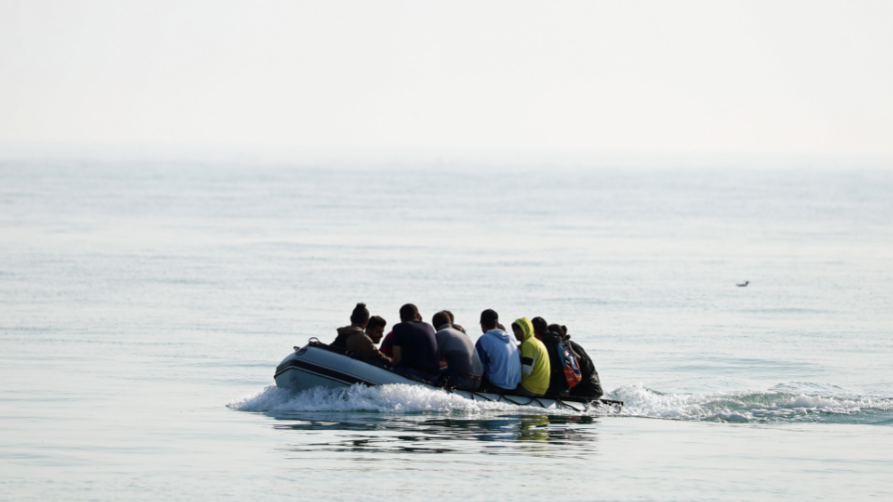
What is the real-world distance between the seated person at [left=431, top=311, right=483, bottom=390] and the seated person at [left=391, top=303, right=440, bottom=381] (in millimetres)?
131

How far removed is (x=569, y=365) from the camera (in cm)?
1455

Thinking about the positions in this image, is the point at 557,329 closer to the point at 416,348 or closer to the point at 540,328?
the point at 540,328

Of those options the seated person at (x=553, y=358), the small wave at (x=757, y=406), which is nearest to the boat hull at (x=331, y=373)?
the seated person at (x=553, y=358)

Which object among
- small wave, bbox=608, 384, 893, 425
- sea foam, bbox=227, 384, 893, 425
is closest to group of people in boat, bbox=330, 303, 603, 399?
sea foam, bbox=227, 384, 893, 425

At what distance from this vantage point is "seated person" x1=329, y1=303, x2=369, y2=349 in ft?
45.3

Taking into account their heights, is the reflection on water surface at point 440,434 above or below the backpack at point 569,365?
below

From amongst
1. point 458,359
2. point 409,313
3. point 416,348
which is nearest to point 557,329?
point 458,359

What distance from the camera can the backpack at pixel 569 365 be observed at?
14578 mm

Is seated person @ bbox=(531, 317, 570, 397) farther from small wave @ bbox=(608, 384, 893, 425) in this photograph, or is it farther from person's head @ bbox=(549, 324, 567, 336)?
small wave @ bbox=(608, 384, 893, 425)

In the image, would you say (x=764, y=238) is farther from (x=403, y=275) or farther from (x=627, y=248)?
(x=403, y=275)

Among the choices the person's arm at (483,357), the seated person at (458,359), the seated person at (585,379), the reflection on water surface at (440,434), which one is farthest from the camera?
the seated person at (585,379)

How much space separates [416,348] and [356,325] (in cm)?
75

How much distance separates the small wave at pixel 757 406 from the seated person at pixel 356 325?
3.50 meters

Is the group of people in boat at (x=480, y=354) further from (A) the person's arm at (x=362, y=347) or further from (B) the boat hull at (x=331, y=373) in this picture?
(B) the boat hull at (x=331, y=373)
